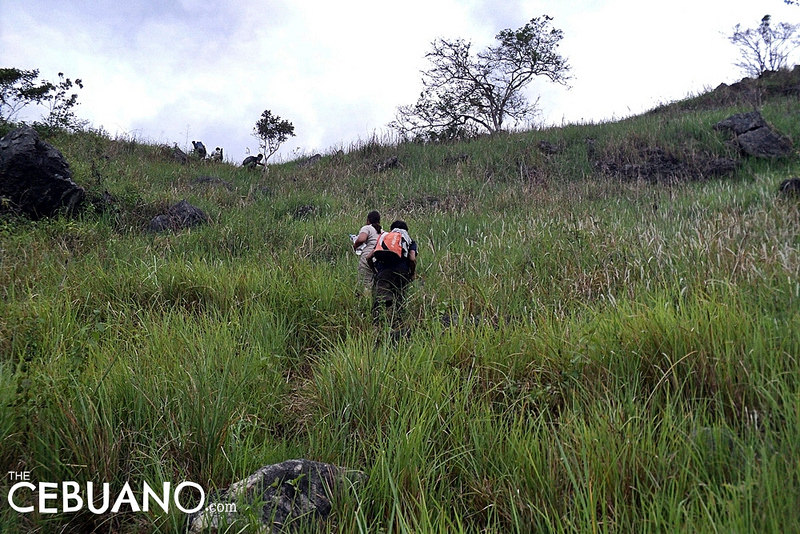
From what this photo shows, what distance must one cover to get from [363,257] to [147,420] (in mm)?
3263

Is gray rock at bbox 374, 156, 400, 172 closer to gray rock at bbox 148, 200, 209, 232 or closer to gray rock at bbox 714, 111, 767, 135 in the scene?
gray rock at bbox 148, 200, 209, 232

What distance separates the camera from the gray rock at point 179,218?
23.7 ft

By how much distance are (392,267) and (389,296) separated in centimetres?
40

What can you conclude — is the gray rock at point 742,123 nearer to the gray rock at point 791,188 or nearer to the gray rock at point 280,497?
the gray rock at point 791,188

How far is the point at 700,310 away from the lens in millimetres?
2432

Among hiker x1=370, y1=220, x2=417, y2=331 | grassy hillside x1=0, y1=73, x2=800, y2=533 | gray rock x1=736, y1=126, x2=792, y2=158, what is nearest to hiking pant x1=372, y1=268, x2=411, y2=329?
hiker x1=370, y1=220, x2=417, y2=331

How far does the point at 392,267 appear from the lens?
176 inches

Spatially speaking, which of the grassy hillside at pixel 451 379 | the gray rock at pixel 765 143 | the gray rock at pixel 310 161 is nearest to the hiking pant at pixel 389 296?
the grassy hillside at pixel 451 379

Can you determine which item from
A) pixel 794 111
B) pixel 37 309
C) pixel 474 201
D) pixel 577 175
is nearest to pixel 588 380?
pixel 37 309

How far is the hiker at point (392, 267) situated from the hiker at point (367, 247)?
0.15 meters

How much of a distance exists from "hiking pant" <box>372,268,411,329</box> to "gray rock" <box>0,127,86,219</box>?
5.63 m

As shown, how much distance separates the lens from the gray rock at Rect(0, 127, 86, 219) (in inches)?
258

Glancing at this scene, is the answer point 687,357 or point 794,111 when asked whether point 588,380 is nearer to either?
point 687,357

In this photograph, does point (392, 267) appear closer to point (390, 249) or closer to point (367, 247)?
point (390, 249)
